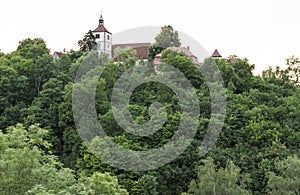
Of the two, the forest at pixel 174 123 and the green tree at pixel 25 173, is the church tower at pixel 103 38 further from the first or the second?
the green tree at pixel 25 173

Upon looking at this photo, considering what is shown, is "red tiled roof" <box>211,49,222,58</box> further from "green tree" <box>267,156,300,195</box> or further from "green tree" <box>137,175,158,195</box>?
"green tree" <box>137,175,158,195</box>

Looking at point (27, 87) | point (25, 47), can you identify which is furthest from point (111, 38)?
point (27, 87)

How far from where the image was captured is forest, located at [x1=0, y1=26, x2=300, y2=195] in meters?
27.3

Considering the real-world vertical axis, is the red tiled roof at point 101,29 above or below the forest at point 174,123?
above

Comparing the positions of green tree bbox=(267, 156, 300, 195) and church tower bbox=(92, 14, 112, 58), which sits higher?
church tower bbox=(92, 14, 112, 58)

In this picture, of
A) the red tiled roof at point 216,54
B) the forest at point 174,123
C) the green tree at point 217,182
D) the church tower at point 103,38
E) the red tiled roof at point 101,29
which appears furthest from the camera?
the red tiled roof at point 101,29

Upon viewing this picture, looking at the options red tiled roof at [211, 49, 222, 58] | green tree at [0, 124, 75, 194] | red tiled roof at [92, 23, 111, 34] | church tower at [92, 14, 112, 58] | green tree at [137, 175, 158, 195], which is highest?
red tiled roof at [92, 23, 111, 34]

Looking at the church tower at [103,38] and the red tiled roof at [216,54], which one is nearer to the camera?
the red tiled roof at [216,54]

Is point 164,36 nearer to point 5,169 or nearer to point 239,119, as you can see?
point 239,119

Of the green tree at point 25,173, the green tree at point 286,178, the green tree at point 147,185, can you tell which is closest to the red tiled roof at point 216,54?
the green tree at point 286,178

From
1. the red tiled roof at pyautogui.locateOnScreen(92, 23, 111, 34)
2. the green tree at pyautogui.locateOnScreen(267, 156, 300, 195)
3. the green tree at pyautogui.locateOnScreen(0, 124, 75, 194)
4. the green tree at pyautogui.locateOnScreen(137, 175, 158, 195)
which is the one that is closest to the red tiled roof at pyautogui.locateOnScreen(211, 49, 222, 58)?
the red tiled roof at pyautogui.locateOnScreen(92, 23, 111, 34)

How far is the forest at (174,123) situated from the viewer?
89.6ft

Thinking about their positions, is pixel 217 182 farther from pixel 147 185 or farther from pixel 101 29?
pixel 101 29

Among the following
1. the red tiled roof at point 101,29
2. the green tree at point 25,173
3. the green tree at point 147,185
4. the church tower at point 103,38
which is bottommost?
the green tree at point 147,185
